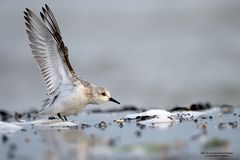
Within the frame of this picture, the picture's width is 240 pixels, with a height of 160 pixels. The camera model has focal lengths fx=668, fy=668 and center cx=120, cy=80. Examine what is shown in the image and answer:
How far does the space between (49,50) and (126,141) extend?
134 inches

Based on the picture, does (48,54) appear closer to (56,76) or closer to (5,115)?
(56,76)

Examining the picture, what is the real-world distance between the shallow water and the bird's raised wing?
98cm

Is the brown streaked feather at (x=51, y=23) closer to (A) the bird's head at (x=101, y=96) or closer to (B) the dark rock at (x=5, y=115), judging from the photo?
(A) the bird's head at (x=101, y=96)

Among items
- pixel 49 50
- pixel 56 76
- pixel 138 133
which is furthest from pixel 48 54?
pixel 138 133

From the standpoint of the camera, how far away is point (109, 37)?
61.3ft

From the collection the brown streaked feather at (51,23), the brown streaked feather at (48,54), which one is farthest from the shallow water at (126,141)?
the brown streaked feather at (51,23)

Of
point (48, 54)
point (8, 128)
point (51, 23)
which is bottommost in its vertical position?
point (8, 128)

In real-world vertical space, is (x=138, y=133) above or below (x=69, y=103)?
below

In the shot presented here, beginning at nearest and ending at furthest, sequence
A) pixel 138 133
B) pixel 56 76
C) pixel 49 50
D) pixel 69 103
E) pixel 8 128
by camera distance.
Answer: pixel 138 133, pixel 8 128, pixel 69 103, pixel 56 76, pixel 49 50

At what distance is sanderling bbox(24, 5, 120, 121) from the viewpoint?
9.33m

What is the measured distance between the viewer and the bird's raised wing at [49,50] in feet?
31.1

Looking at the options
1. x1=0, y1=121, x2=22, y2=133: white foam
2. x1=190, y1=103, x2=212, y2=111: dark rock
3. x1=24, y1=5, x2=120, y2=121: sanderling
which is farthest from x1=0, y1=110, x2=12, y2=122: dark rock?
x1=190, y1=103, x2=212, y2=111: dark rock

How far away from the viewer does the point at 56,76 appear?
9617 mm

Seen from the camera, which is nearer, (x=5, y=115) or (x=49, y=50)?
(x=49, y=50)
